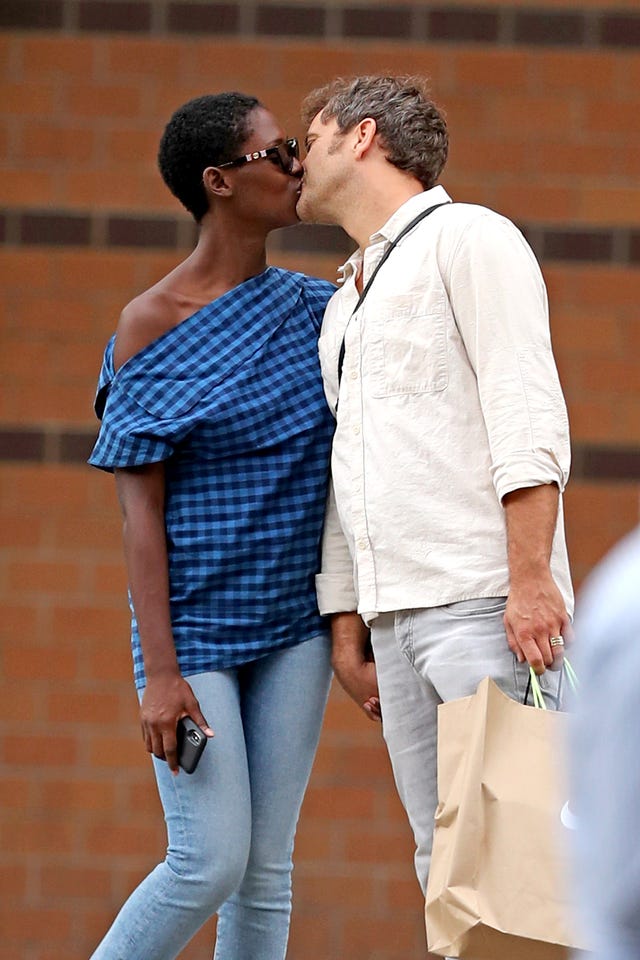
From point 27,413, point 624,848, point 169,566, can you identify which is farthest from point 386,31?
point 624,848

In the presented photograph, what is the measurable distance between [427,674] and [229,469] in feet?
1.84

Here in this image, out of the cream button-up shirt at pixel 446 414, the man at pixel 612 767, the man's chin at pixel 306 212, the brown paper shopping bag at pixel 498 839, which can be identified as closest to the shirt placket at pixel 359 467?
the cream button-up shirt at pixel 446 414

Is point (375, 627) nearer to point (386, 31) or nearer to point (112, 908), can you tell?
point (112, 908)

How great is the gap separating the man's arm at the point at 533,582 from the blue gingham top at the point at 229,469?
0.50 m

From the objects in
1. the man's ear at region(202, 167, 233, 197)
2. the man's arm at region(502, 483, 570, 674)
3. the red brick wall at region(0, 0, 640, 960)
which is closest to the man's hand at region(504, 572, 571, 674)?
the man's arm at region(502, 483, 570, 674)

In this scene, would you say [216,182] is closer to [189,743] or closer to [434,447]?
[434,447]

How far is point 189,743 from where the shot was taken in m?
2.68

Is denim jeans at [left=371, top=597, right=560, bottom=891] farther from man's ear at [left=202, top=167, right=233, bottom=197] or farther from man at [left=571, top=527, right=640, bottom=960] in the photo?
man at [left=571, top=527, right=640, bottom=960]

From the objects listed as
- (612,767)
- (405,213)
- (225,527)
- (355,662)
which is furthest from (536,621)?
(612,767)

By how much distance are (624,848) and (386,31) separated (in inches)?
163

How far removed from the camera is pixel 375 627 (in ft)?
8.80

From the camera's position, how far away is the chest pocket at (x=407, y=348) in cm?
259

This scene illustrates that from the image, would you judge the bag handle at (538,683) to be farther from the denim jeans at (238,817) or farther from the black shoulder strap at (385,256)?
the black shoulder strap at (385,256)

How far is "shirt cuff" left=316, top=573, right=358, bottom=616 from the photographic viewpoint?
2.81 m
